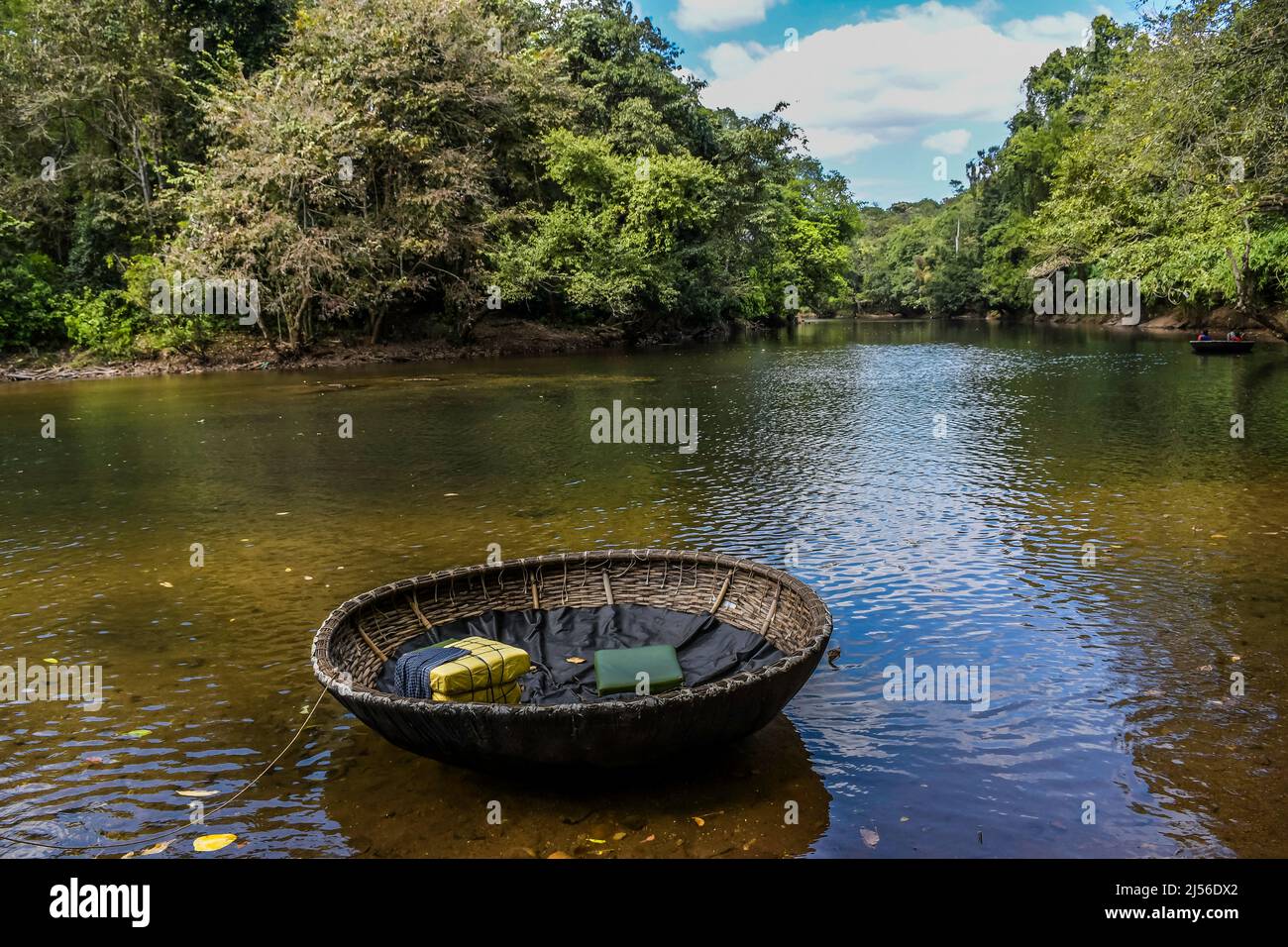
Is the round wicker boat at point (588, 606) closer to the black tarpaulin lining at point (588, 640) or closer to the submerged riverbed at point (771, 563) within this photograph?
the black tarpaulin lining at point (588, 640)

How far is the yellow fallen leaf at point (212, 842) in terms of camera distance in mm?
4277

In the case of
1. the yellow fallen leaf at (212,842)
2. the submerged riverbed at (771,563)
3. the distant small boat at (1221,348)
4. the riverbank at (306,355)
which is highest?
the riverbank at (306,355)

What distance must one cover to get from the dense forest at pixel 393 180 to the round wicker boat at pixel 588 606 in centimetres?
1789

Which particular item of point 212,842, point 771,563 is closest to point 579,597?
point 771,563

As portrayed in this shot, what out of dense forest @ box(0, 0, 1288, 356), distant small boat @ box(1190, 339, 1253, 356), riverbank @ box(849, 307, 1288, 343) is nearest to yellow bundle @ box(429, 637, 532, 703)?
dense forest @ box(0, 0, 1288, 356)

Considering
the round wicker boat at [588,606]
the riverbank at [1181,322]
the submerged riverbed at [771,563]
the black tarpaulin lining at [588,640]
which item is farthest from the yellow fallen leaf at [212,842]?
the riverbank at [1181,322]

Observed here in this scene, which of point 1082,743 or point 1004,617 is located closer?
point 1082,743

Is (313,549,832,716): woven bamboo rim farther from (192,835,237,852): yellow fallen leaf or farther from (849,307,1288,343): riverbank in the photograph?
(849,307,1288,343): riverbank

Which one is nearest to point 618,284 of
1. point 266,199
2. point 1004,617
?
point 266,199

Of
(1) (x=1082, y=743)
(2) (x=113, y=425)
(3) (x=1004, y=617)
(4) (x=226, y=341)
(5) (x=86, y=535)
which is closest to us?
(1) (x=1082, y=743)

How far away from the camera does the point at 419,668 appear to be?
16.8 feet

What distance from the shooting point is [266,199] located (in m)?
28.6

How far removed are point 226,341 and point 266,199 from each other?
715 cm

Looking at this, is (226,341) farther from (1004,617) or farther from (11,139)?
(1004,617)
